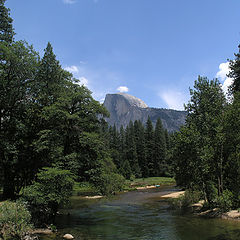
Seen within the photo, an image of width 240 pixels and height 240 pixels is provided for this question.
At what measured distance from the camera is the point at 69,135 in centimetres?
2159

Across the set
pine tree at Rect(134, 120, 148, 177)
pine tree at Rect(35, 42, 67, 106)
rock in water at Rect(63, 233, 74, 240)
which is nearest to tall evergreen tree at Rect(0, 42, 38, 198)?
pine tree at Rect(35, 42, 67, 106)

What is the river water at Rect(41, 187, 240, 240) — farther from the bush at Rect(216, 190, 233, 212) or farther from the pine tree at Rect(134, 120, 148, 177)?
the pine tree at Rect(134, 120, 148, 177)

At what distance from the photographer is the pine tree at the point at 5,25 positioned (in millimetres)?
25234

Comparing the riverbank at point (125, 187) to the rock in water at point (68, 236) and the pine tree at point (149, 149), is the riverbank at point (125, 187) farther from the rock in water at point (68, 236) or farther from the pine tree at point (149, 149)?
the pine tree at point (149, 149)

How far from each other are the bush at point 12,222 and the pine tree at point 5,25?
1884 cm

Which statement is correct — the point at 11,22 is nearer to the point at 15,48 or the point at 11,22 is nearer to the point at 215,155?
the point at 15,48

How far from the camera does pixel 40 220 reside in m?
18.8

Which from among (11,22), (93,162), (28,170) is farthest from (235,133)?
(11,22)

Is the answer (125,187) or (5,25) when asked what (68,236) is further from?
(125,187)

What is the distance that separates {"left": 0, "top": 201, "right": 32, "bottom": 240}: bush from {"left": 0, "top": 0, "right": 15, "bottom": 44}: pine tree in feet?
61.8

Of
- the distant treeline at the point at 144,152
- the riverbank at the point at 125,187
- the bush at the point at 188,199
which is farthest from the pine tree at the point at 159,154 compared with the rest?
the bush at the point at 188,199

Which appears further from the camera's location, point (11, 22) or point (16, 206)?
point (11, 22)

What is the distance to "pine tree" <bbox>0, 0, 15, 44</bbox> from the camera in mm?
25234

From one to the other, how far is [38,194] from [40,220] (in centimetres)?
300
